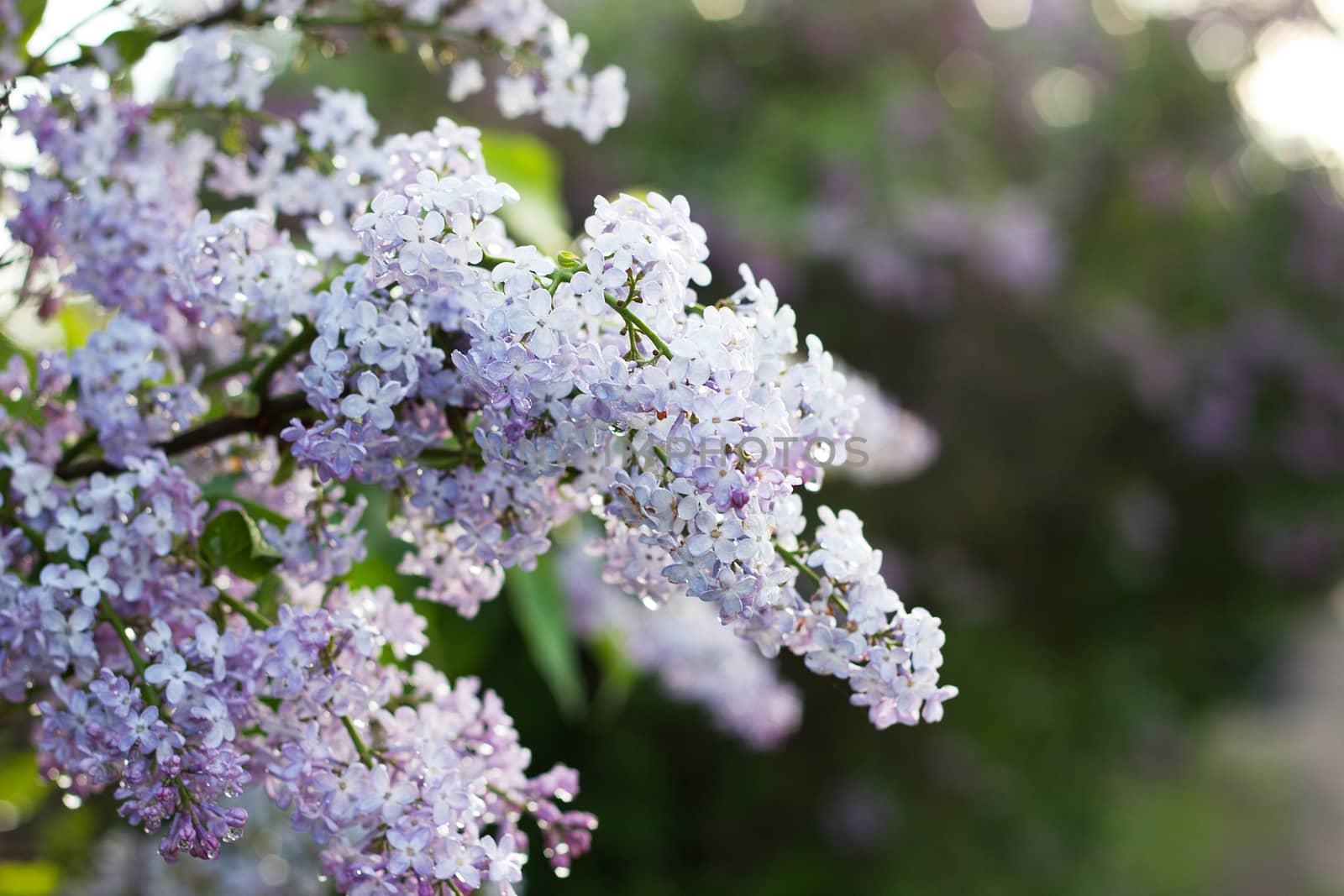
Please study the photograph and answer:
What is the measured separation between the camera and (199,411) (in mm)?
797

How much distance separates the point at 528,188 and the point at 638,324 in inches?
32.9

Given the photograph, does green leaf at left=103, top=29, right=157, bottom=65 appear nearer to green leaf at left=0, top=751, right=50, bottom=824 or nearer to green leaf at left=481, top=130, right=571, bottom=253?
green leaf at left=481, top=130, right=571, bottom=253

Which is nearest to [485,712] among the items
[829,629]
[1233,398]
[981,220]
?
[829,629]

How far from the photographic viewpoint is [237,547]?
2.47ft

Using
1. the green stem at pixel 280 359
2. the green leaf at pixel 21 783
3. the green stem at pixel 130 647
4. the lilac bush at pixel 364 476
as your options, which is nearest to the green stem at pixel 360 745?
the lilac bush at pixel 364 476

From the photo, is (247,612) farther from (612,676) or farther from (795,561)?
(612,676)

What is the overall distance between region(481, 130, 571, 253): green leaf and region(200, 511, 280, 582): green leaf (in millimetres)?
597

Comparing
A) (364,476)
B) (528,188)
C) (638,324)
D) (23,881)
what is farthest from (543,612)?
(638,324)

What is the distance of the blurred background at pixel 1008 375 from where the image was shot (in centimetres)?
337

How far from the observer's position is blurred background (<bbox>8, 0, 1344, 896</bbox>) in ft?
11.1

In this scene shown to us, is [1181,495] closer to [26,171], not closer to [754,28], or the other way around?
[754,28]

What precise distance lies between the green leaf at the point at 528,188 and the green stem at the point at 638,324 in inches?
25.2

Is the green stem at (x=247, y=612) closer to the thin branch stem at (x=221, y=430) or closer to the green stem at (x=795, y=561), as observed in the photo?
the thin branch stem at (x=221, y=430)

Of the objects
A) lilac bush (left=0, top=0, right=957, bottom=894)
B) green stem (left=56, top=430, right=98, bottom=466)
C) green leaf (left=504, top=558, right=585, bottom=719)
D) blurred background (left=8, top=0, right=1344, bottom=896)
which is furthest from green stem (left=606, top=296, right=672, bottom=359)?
blurred background (left=8, top=0, right=1344, bottom=896)
